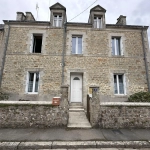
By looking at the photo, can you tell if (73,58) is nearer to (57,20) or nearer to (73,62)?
(73,62)

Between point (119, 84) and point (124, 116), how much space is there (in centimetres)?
378

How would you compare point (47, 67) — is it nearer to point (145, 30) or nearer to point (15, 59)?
point (15, 59)

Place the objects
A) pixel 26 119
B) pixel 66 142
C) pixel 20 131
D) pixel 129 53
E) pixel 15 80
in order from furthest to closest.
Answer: pixel 129 53 → pixel 15 80 → pixel 26 119 → pixel 20 131 → pixel 66 142

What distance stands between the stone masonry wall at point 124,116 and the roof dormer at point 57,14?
288 inches

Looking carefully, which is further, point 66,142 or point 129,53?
point 129,53

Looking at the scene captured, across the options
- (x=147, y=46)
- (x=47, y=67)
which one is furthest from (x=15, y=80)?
(x=147, y=46)

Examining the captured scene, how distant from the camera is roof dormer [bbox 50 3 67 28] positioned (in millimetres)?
8789

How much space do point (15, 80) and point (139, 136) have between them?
7.57 metres

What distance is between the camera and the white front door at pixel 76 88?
769cm

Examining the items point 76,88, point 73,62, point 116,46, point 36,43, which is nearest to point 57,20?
point 36,43

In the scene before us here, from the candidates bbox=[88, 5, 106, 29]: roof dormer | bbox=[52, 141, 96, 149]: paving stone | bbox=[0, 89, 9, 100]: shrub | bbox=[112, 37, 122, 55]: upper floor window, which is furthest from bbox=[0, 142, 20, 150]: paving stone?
bbox=[88, 5, 106, 29]: roof dormer

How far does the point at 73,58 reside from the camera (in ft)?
26.6

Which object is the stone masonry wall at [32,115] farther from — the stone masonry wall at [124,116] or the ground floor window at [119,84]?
the ground floor window at [119,84]

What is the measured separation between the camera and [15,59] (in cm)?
795
